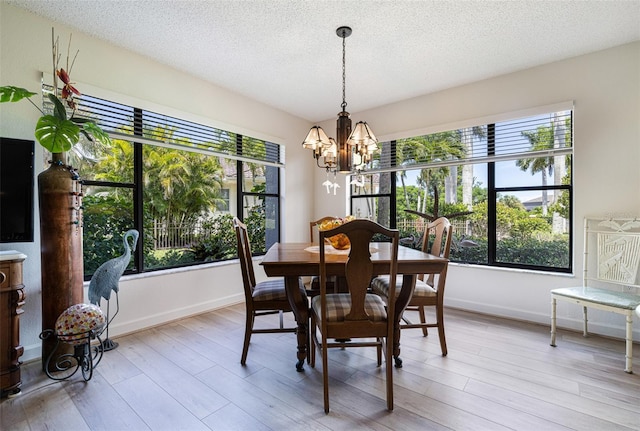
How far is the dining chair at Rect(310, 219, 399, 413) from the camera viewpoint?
1.56m

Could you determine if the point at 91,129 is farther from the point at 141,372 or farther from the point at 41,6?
the point at 141,372

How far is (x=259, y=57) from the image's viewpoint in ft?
9.18

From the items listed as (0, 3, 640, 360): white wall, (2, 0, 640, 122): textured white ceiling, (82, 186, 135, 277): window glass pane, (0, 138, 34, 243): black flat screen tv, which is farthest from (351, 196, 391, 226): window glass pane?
(0, 138, 34, 243): black flat screen tv

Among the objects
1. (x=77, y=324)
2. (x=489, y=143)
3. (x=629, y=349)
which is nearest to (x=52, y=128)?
(x=77, y=324)

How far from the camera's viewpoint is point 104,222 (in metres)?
2.67

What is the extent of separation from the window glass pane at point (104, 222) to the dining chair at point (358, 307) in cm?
215

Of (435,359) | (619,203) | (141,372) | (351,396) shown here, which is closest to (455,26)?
(619,203)

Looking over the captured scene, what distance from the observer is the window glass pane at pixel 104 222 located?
257cm

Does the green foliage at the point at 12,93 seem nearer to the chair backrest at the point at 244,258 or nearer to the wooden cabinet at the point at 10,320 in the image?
the wooden cabinet at the point at 10,320

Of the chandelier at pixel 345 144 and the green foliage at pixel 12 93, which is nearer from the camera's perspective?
the green foliage at pixel 12 93

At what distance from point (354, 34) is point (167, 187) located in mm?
2416

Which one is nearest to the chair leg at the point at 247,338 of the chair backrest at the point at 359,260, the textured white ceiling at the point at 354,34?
the chair backrest at the point at 359,260

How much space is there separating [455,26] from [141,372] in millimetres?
3552

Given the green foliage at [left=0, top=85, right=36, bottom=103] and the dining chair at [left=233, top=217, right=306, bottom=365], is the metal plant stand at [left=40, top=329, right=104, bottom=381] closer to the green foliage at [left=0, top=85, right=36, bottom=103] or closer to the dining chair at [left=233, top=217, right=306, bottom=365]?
the dining chair at [left=233, top=217, right=306, bottom=365]
